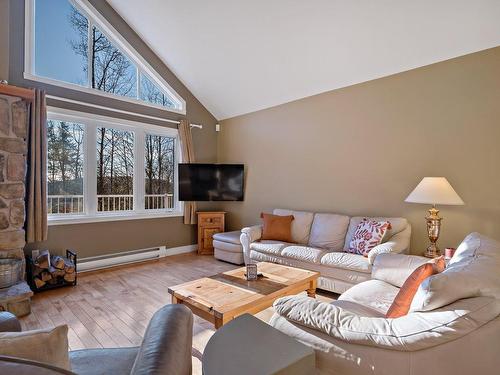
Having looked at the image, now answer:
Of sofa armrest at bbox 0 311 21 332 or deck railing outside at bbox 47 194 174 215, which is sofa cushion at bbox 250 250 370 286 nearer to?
deck railing outside at bbox 47 194 174 215

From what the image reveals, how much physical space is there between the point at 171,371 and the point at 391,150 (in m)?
3.61

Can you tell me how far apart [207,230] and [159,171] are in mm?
1377

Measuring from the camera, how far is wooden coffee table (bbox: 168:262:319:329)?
2.00 meters

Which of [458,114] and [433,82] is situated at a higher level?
[433,82]

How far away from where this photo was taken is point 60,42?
400 cm

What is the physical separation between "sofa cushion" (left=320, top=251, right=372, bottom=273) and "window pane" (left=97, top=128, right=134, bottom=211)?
328 centimetres

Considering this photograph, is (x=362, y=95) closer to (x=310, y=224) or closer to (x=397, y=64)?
(x=397, y=64)

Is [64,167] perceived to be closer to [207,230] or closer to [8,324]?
[207,230]

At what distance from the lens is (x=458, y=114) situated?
3.16m

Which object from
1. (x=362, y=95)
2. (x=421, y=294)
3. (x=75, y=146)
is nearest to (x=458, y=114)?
(x=362, y=95)

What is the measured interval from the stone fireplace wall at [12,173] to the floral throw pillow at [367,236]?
12.6 ft

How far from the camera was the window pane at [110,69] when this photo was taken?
434 centimetres

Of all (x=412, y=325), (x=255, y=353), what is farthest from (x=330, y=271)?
(x=255, y=353)

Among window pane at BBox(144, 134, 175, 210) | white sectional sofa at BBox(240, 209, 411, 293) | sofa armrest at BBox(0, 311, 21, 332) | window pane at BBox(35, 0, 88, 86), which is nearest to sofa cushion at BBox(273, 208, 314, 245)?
white sectional sofa at BBox(240, 209, 411, 293)
